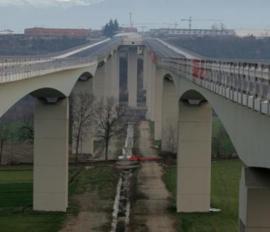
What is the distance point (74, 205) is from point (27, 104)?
70522 millimetres

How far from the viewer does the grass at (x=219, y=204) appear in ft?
131

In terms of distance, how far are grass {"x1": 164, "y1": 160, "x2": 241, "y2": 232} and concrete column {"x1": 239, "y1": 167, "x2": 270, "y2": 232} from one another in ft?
59.4

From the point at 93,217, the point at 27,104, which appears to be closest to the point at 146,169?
the point at 93,217

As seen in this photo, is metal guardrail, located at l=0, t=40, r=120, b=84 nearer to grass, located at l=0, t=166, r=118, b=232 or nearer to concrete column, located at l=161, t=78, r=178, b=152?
grass, located at l=0, t=166, r=118, b=232

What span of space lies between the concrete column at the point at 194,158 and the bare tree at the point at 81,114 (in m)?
27.6

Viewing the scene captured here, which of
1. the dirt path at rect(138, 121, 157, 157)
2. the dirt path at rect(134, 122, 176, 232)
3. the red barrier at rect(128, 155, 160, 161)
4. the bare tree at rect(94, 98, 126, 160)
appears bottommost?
the dirt path at rect(134, 122, 176, 232)

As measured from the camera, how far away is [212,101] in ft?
103

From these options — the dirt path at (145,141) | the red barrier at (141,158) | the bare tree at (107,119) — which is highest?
the bare tree at (107,119)

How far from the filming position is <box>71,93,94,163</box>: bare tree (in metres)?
73.9

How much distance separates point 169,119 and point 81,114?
9682 mm

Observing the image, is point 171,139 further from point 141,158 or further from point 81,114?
point 81,114

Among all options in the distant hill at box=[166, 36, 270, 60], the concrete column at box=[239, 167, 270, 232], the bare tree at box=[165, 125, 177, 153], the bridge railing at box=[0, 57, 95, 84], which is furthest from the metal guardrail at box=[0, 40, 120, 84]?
the distant hill at box=[166, 36, 270, 60]

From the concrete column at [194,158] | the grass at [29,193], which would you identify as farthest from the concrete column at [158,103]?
the concrete column at [194,158]

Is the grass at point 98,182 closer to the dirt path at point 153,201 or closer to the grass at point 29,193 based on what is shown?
the grass at point 29,193
